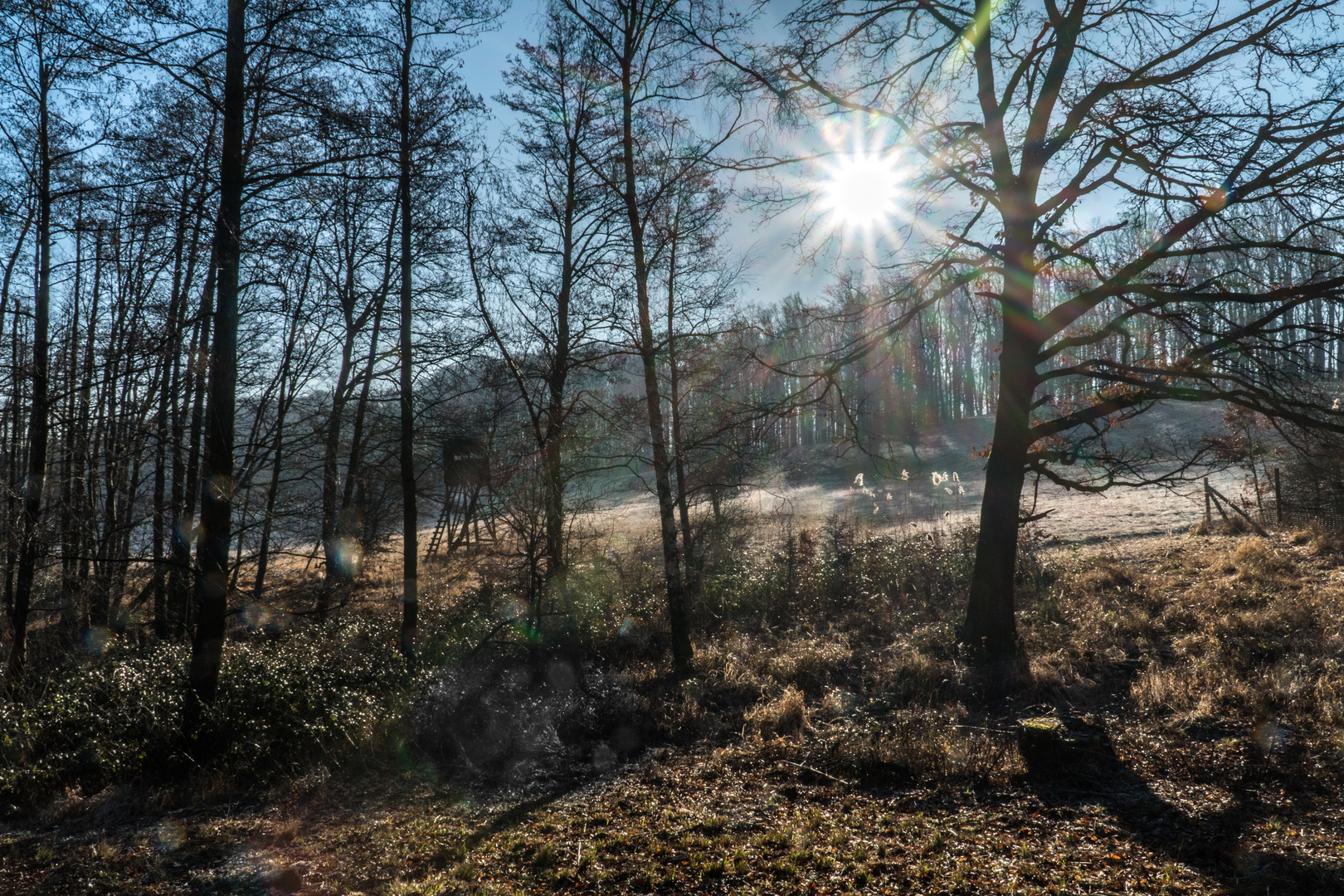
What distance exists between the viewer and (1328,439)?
25.8 ft

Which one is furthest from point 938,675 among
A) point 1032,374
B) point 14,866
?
point 14,866

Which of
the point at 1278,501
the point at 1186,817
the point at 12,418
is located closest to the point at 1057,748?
the point at 1186,817

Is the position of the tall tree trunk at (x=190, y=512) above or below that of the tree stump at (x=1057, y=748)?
above

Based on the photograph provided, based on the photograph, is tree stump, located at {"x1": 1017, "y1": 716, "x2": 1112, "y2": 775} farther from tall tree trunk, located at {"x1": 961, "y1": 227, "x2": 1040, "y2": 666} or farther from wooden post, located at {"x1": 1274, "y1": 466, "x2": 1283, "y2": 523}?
wooden post, located at {"x1": 1274, "y1": 466, "x2": 1283, "y2": 523}

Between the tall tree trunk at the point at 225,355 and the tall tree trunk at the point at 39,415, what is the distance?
85.2 inches

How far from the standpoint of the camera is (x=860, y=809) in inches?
229

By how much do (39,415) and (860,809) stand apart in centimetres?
894

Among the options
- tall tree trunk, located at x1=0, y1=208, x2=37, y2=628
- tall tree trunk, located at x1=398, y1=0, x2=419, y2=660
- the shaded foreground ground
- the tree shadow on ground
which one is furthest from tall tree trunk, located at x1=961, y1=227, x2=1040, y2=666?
tall tree trunk, located at x1=0, y1=208, x2=37, y2=628

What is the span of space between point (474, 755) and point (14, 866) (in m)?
3.60

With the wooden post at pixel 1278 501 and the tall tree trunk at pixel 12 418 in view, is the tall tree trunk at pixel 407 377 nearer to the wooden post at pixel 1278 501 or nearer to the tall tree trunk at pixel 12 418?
the tall tree trunk at pixel 12 418

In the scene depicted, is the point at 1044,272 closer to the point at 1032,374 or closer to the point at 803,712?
the point at 1032,374

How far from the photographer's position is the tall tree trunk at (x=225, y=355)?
6242mm

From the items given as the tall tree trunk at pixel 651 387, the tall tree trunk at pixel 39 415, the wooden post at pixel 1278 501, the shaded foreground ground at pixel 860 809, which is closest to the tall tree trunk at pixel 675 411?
the tall tree trunk at pixel 651 387

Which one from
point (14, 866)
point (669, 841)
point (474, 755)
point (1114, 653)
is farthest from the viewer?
point (1114, 653)
